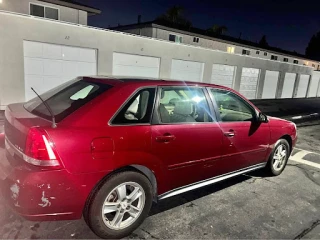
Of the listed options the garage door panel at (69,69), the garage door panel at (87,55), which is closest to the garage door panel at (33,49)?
the garage door panel at (69,69)

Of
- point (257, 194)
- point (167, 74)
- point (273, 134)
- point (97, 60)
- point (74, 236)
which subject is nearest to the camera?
point (74, 236)

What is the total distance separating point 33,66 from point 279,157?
9510 mm

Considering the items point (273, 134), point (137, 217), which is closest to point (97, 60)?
point (273, 134)

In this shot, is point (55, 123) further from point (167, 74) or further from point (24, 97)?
point (167, 74)

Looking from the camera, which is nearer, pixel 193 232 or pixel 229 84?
pixel 193 232

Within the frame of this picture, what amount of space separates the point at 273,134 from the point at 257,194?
104 cm

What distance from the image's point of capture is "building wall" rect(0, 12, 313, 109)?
9.80m

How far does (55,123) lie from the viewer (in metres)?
2.38

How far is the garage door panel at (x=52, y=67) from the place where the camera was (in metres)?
10.5

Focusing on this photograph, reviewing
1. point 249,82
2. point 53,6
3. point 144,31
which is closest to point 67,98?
point 53,6

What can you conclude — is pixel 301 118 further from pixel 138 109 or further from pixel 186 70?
pixel 138 109

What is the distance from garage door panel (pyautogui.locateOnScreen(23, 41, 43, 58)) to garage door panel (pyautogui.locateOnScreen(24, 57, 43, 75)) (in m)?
0.16

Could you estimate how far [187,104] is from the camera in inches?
136

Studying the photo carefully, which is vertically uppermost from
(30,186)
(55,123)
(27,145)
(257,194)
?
(55,123)
